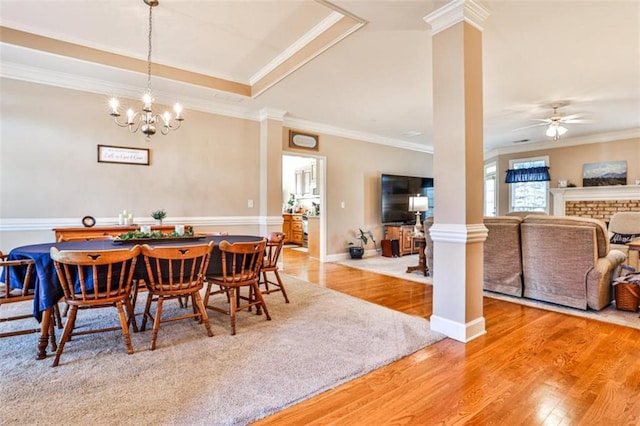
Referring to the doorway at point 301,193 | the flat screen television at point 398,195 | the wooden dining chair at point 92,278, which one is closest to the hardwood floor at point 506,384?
the wooden dining chair at point 92,278

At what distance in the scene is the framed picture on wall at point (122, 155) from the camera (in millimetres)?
4137

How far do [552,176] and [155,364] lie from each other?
857 centimetres

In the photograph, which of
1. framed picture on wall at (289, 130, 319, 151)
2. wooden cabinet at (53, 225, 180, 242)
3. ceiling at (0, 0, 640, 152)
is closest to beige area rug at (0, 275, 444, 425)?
wooden cabinet at (53, 225, 180, 242)

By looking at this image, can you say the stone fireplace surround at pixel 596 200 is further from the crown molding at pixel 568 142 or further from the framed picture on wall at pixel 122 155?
the framed picture on wall at pixel 122 155

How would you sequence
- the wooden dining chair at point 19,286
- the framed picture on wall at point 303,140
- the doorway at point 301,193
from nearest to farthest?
the wooden dining chair at point 19,286
the framed picture on wall at point 303,140
the doorway at point 301,193

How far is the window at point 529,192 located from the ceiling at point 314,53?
255 cm

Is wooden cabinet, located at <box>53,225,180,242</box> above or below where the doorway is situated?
below

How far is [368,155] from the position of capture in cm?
713

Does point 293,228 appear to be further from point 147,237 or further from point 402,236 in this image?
point 147,237

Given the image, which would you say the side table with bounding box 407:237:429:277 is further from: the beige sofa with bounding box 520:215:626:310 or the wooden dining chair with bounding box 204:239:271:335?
the wooden dining chair with bounding box 204:239:271:335

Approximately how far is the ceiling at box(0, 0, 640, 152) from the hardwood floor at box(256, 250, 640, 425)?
Answer: 105 inches

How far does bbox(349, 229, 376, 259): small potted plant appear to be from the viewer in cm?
660

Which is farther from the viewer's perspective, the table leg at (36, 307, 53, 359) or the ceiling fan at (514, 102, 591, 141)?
the ceiling fan at (514, 102, 591, 141)

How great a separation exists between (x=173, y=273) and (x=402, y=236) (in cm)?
538
